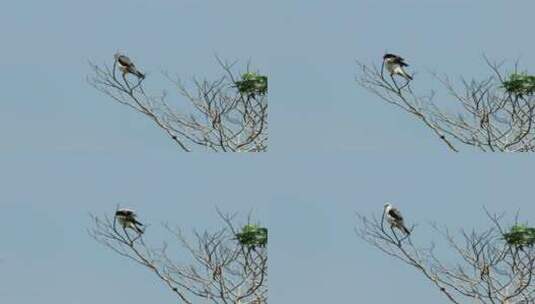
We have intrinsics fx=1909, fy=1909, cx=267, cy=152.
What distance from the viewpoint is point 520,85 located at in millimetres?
12633

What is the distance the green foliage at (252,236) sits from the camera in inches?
486

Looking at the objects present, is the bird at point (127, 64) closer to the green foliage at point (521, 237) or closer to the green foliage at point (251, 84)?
the green foliage at point (251, 84)

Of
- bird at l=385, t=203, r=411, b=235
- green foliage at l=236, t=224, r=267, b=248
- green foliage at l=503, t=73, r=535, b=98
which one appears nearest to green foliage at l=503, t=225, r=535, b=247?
bird at l=385, t=203, r=411, b=235

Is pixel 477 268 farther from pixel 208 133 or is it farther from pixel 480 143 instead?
pixel 208 133

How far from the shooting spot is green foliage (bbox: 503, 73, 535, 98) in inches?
496

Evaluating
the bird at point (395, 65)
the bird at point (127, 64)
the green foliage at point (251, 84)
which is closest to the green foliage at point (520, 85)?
the bird at point (395, 65)

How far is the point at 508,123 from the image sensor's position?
1264 cm

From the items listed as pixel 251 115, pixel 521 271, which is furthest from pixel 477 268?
pixel 251 115

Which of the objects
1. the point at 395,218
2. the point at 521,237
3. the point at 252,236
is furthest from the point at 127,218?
the point at 521,237

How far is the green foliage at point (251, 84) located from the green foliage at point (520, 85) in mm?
1607

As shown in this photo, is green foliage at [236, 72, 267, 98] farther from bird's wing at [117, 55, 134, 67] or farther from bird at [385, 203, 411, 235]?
bird at [385, 203, 411, 235]

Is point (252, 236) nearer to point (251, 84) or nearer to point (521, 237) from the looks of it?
point (251, 84)

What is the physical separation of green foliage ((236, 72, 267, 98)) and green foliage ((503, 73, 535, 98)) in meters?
1.61

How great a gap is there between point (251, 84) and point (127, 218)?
1.28 metres
